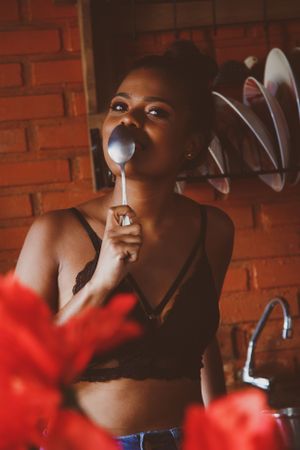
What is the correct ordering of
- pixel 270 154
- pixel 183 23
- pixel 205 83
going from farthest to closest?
pixel 183 23 → pixel 270 154 → pixel 205 83

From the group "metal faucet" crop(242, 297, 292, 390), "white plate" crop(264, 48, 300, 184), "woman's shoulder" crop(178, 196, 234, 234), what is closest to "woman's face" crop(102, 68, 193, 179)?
"woman's shoulder" crop(178, 196, 234, 234)

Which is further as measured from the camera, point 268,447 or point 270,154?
point 270,154

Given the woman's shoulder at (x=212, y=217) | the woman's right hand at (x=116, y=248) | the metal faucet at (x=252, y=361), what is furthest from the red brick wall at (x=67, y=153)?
the woman's right hand at (x=116, y=248)

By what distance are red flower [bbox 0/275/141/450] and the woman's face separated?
34.6 inches

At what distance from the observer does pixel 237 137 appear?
1.87 metres

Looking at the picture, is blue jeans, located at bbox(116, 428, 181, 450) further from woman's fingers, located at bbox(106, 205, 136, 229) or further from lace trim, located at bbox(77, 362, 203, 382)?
woman's fingers, located at bbox(106, 205, 136, 229)

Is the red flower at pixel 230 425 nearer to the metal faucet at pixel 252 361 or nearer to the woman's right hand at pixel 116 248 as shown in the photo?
the woman's right hand at pixel 116 248

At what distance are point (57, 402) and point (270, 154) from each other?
1.66 m


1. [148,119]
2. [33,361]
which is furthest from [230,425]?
[148,119]

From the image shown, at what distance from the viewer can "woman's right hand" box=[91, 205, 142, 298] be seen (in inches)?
33.2

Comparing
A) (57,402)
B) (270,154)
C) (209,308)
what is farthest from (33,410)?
(270,154)

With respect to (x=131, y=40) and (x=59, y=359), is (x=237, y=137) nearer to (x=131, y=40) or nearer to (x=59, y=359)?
(x=131, y=40)

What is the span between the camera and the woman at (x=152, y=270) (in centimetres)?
111

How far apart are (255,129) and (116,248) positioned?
39.7 inches
